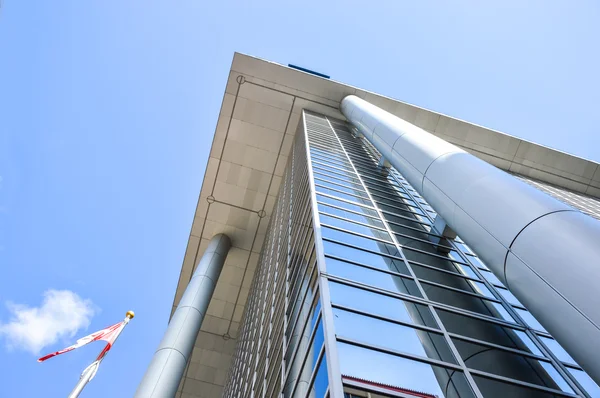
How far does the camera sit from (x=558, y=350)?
8.41 m

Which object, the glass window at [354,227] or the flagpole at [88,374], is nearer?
the glass window at [354,227]

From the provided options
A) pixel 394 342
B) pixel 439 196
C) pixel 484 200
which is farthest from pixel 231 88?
pixel 394 342

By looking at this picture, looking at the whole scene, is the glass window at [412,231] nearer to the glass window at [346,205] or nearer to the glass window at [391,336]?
the glass window at [346,205]

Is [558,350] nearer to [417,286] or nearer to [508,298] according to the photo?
[508,298]

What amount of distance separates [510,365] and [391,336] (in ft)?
8.09

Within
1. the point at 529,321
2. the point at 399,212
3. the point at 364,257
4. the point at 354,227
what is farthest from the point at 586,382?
the point at 399,212

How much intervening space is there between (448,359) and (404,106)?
2102cm

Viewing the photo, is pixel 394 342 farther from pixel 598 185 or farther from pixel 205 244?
pixel 598 185

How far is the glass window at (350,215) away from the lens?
39.3ft

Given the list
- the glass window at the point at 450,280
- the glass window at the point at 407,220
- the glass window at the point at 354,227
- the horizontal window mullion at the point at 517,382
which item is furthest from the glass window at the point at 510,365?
the glass window at the point at 407,220

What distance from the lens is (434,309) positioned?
27.0ft

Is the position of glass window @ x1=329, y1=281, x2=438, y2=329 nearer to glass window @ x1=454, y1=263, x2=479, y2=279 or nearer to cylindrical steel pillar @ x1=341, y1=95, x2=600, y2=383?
cylindrical steel pillar @ x1=341, y1=95, x2=600, y2=383

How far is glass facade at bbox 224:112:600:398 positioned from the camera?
6.18 meters

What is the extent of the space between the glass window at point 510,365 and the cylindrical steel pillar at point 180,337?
1270 centimetres
